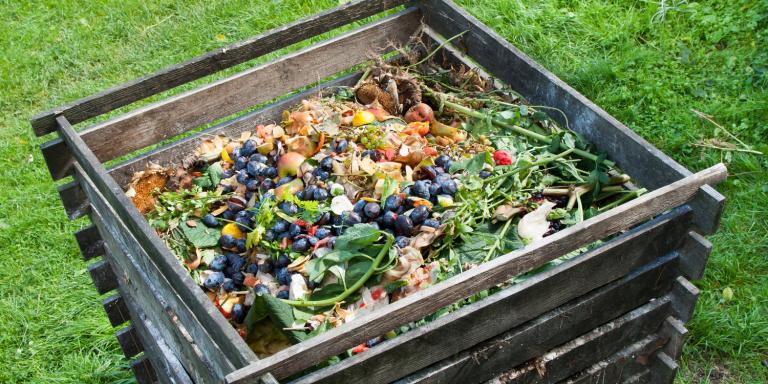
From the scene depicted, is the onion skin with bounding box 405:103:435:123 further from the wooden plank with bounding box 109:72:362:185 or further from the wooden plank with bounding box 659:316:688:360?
the wooden plank with bounding box 659:316:688:360

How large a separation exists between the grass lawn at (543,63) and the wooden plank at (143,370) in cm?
29

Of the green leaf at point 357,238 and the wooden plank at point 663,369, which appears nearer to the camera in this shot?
the green leaf at point 357,238

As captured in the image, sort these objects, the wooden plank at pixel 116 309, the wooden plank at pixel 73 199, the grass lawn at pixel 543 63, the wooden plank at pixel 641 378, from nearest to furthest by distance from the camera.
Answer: the wooden plank at pixel 641 378, the wooden plank at pixel 73 199, the wooden plank at pixel 116 309, the grass lawn at pixel 543 63

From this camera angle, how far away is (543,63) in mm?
4977

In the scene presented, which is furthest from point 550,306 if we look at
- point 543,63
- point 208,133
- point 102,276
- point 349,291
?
point 543,63

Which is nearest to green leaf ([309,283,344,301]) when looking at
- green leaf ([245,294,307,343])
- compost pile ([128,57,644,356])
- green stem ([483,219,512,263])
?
compost pile ([128,57,644,356])

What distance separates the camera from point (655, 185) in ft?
9.57

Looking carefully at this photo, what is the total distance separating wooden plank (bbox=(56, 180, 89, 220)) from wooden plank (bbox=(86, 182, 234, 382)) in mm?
50

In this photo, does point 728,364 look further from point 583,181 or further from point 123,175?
point 123,175

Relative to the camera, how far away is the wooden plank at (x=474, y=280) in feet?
7.30

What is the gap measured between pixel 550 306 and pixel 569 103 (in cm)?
85

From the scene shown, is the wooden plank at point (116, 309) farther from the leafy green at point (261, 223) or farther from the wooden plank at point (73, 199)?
the leafy green at point (261, 223)

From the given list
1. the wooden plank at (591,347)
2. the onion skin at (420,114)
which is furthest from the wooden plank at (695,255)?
the onion skin at (420,114)

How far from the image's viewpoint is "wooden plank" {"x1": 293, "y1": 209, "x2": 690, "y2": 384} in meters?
2.43
